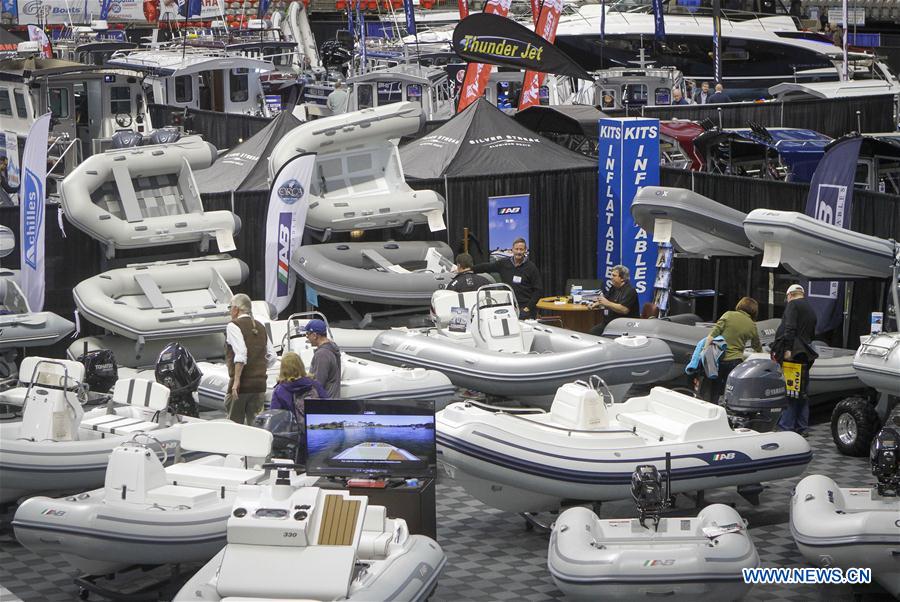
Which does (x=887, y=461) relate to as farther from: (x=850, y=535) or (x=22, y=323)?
(x=22, y=323)

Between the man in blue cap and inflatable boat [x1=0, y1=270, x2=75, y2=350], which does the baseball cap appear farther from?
inflatable boat [x1=0, y1=270, x2=75, y2=350]

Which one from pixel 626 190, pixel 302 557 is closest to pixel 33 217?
pixel 626 190

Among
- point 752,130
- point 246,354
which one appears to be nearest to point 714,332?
point 246,354

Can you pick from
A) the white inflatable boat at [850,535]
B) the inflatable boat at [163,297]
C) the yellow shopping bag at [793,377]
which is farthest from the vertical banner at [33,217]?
the white inflatable boat at [850,535]

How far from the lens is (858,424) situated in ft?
33.3

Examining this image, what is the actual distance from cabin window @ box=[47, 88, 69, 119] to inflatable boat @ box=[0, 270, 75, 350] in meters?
6.55

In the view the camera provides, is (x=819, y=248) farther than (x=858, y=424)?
Yes

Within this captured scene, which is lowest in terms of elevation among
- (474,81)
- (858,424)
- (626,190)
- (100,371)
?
(858,424)

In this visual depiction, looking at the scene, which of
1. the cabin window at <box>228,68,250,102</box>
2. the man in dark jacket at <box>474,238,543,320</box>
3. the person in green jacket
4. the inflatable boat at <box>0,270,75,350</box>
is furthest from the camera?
the cabin window at <box>228,68,250,102</box>

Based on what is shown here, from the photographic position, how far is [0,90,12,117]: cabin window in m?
18.9

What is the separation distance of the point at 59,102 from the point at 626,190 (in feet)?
27.1

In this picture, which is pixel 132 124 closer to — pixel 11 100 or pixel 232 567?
pixel 11 100

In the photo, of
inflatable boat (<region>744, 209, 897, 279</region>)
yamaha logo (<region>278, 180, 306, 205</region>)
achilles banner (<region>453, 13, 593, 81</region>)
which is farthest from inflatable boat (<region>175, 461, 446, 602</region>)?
achilles banner (<region>453, 13, 593, 81</region>)

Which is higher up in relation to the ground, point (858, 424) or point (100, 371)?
point (100, 371)
